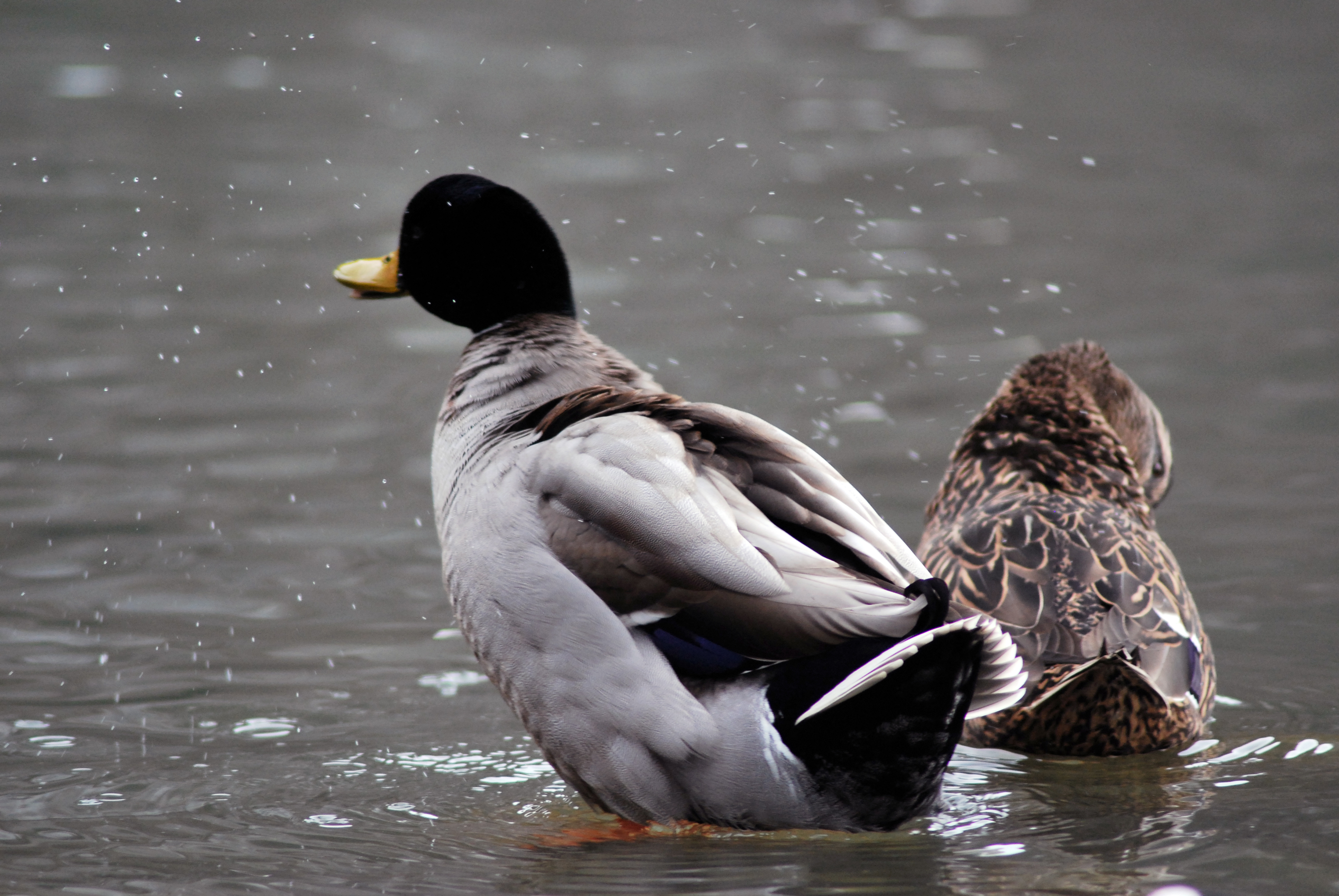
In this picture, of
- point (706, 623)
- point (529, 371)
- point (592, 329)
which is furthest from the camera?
point (592, 329)

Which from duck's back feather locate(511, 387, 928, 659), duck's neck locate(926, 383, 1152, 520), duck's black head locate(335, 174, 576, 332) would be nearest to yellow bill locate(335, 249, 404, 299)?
duck's black head locate(335, 174, 576, 332)

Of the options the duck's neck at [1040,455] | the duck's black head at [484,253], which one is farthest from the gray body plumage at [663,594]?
the duck's neck at [1040,455]

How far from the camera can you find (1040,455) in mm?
5250

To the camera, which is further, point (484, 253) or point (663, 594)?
point (484, 253)

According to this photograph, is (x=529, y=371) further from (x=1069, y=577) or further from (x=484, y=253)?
(x=1069, y=577)

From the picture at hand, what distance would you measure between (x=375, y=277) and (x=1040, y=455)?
2064 millimetres

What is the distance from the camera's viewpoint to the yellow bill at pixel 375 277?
4820mm

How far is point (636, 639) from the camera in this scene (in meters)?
3.60

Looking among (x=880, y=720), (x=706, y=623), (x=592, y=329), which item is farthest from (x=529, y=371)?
(x=592, y=329)

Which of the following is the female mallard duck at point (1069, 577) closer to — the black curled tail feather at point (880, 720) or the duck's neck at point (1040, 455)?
the duck's neck at point (1040, 455)

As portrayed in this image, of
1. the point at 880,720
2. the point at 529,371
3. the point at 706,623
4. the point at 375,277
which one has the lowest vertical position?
the point at 880,720

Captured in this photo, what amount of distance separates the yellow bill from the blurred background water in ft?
3.77

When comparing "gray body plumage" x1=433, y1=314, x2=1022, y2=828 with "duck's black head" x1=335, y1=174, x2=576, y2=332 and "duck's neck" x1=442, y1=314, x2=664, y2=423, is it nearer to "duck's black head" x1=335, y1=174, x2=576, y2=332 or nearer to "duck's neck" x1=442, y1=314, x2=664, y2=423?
"duck's neck" x1=442, y1=314, x2=664, y2=423

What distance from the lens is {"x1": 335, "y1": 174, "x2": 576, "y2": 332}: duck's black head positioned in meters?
4.63
